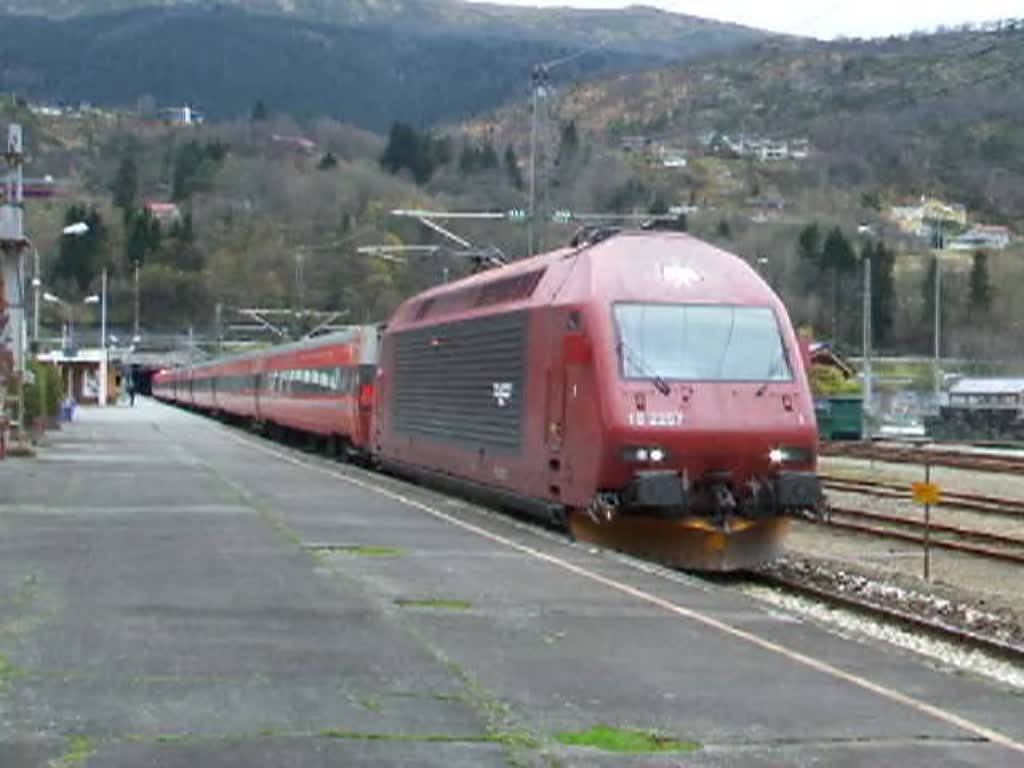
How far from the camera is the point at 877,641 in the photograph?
11.3 metres

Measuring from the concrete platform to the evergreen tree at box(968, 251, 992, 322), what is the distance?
5896 cm

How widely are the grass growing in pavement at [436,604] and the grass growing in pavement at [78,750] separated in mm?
4515

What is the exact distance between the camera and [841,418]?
192ft

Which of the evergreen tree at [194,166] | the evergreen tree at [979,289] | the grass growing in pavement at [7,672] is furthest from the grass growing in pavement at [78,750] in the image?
the evergreen tree at [194,166]

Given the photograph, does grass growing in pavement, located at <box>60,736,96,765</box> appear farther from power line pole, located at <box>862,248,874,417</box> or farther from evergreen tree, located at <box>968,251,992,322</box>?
evergreen tree, located at <box>968,251,992,322</box>

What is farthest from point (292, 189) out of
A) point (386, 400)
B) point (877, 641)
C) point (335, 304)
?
point (877, 641)

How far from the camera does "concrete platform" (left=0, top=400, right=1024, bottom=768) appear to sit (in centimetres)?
704

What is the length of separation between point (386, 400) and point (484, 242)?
26314mm

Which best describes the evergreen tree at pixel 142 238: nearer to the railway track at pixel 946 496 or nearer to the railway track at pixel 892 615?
the railway track at pixel 946 496

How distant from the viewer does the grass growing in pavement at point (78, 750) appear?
6461 mm

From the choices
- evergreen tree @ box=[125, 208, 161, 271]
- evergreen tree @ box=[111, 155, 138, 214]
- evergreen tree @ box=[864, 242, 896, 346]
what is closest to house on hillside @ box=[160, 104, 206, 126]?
evergreen tree @ box=[111, 155, 138, 214]

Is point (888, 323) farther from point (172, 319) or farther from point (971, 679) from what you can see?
point (971, 679)

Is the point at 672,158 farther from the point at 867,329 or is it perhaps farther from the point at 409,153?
the point at 867,329

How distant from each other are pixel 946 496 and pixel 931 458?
11046 millimetres
